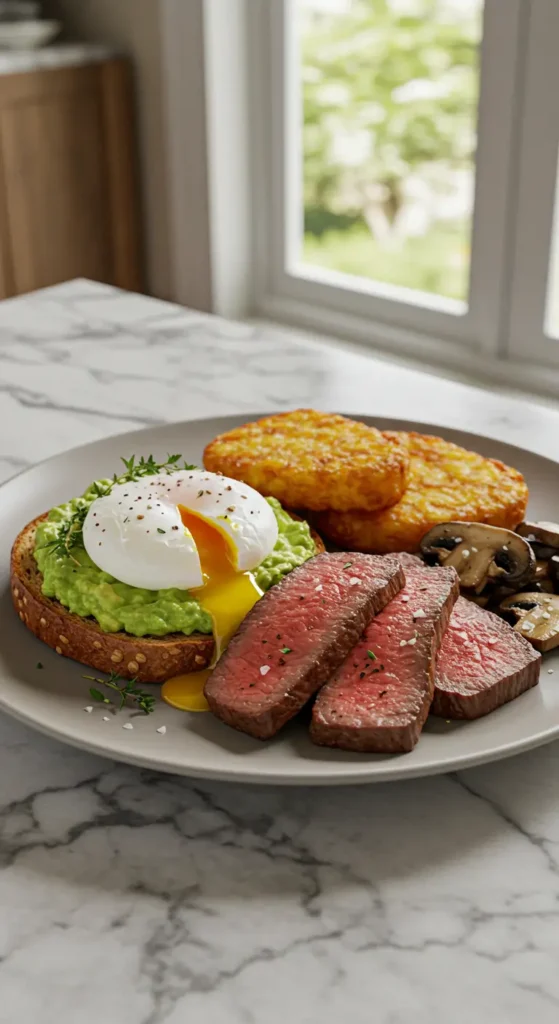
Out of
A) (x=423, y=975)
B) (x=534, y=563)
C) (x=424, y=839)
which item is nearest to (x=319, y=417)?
(x=534, y=563)

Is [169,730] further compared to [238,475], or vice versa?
[238,475]

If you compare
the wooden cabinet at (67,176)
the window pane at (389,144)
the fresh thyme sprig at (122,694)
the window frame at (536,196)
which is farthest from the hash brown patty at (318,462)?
the wooden cabinet at (67,176)

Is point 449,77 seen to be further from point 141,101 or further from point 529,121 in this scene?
point 141,101

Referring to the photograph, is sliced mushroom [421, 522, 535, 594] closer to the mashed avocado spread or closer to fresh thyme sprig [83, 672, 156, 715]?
the mashed avocado spread

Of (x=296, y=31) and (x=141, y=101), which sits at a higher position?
(x=296, y=31)

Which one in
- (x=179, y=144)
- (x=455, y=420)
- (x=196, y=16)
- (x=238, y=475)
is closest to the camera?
(x=238, y=475)

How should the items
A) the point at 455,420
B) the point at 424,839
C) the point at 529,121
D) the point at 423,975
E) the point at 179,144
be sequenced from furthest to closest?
the point at 179,144 → the point at 529,121 → the point at 455,420 → the point at 424,839 → the point at 423,975

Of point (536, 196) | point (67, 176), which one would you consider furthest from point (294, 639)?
point (67, 176)
